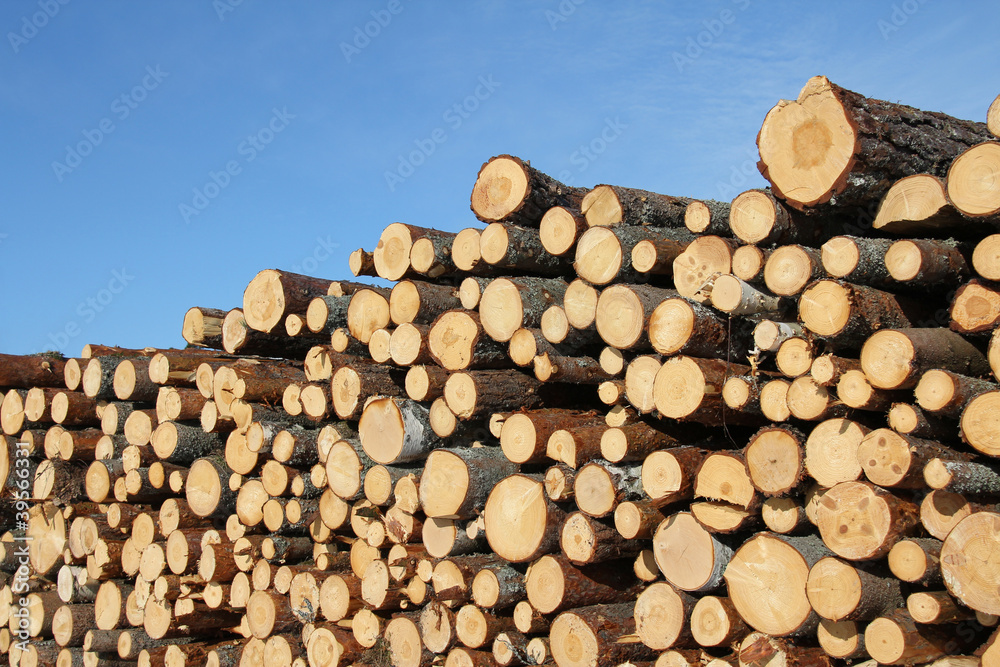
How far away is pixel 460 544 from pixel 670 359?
1875 millimetres

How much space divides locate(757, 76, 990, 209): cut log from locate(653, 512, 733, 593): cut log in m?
1.73

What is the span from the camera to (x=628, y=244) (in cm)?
445

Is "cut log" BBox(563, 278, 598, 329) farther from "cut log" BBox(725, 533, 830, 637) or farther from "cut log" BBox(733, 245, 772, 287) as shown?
"cut log" BBox(725, 533, 830, 637)

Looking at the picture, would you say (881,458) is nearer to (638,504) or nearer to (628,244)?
(638,504)

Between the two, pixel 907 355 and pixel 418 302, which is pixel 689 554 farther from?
pixel 418 302

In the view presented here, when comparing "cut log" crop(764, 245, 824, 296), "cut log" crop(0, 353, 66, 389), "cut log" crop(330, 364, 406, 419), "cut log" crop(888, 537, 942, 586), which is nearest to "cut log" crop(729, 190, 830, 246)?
"cut log" crop(764, 245, 824, 296)

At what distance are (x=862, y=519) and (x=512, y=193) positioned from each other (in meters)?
2.75

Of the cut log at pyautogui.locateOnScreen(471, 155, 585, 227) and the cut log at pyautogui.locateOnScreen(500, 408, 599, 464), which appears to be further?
the cut log at pyautogui.locateOnScreen(471, 155, 585, 227)

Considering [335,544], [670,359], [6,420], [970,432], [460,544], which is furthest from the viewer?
[6,420]

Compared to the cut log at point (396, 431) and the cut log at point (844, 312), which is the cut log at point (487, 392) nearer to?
the cut log at point (396, 431)

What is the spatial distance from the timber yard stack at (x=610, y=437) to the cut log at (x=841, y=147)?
1 cm

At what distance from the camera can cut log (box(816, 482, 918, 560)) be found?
131 inches

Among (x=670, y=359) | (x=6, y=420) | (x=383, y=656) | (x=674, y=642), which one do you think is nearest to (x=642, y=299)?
(x=670, y=359)

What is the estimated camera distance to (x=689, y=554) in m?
3.96
